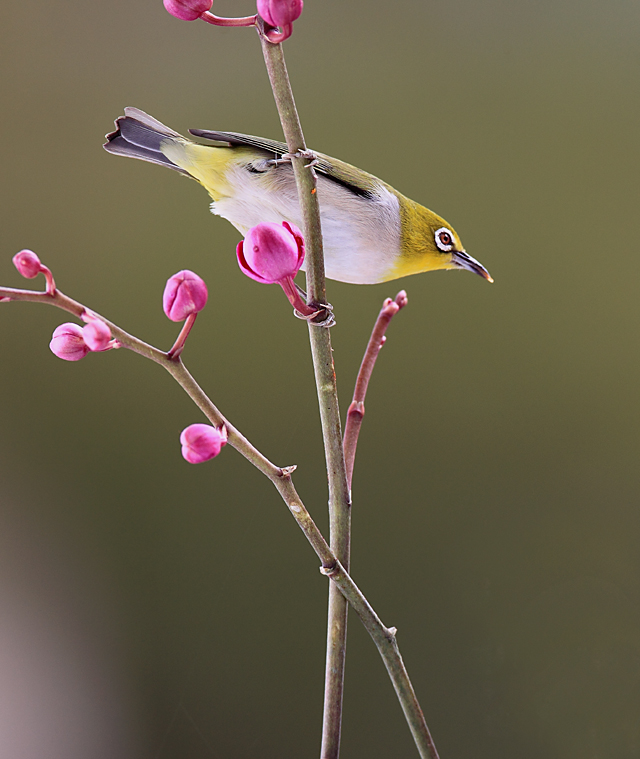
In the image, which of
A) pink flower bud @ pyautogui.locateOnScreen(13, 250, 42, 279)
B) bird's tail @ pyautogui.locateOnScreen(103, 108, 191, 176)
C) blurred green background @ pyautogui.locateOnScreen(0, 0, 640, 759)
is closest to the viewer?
pink flower bud @ pyautogui.locateOnScreen(13, 250, 42, 279)

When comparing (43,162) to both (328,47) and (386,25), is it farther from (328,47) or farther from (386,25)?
(386,25)

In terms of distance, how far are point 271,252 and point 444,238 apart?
38 cm

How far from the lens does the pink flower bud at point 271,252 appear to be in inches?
11.4

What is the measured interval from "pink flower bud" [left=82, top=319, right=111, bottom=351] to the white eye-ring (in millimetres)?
439

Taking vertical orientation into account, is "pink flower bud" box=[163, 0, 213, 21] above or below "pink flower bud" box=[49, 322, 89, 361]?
above

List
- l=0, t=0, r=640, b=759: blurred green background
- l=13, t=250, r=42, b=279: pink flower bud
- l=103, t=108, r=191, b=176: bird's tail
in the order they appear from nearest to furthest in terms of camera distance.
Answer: l=13, t=250, r=42, b=279: pink flower bud → l=103, t=108, r=191, b=176: bird's tail → l=0, t=0, r=640, b=759: blurred green background

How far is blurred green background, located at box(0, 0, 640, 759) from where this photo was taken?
3.38ft

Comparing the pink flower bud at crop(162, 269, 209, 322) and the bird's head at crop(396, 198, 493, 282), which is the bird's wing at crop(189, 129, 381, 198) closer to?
the bird's head at crop(396, 198, 493, 282)

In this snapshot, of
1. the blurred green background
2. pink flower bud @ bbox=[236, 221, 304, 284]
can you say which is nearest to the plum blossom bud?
pink flower bud @ bbox=[236, 221, 304, 284]

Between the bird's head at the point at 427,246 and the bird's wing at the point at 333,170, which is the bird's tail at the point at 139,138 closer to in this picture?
the bird's wing at the point at 333,170

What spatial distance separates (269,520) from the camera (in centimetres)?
112

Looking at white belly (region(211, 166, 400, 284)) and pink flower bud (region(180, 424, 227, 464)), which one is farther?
white belly (region(211, 166, 400, 284))

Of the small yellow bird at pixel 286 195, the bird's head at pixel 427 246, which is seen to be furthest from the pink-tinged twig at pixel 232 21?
the bird's head at pixel 427 246

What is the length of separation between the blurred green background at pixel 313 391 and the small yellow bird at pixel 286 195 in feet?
1.72
